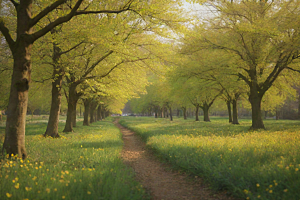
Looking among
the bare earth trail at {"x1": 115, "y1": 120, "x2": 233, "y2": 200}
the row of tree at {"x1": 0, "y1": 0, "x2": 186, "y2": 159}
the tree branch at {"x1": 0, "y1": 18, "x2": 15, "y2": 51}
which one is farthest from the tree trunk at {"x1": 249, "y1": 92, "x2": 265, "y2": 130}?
the tree branch at {"x1": 0, "y1": 18, "x2": 15, "y2": 51}

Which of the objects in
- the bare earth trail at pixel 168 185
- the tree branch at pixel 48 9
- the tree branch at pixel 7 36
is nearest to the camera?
the bare earth trail at pixel 168 185

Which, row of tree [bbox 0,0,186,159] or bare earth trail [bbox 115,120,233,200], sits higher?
row of tree [bbox 0,0,186,159]

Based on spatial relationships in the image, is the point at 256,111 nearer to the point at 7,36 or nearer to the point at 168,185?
the point at 168,185

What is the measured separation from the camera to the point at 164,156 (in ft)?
26.1

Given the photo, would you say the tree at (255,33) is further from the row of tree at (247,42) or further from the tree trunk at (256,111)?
the tree trunk at (256,111)

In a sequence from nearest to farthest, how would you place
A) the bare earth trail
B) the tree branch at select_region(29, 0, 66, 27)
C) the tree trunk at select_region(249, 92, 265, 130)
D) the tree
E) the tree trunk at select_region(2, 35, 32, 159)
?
A: 1. the bare earth trail
2. the tree branch at select_region(29, 0, 66, 27)
3. the tree trunk at select_region(2, 35, 32, 159)
4. the tree
5. the tree trunk at select_region(249, 92, 265, 130)

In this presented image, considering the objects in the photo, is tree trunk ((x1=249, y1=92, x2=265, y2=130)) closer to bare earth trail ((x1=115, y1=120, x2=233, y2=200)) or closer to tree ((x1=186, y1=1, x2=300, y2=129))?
tree ((x1=186, y1=1, x2=300, y2=129))

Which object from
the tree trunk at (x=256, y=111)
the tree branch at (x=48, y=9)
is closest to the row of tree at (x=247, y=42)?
the tree trunk at (x=256, y=111)

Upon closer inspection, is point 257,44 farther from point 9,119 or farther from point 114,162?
point 9,119

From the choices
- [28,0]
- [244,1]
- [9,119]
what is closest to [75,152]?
[9,119]

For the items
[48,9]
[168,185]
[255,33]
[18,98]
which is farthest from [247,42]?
[18,98]

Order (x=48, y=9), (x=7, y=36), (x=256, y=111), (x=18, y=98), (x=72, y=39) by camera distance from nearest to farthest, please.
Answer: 1. (x=48, y=9)
2. (x=18, y=98)
3. (x=7, y=36)
4. (x=72, y=39)
5. (x=256, y=111)

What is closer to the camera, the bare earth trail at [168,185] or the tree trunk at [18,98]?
the bare earth trail at [168,185]

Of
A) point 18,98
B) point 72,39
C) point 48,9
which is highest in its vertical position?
point 72,39
